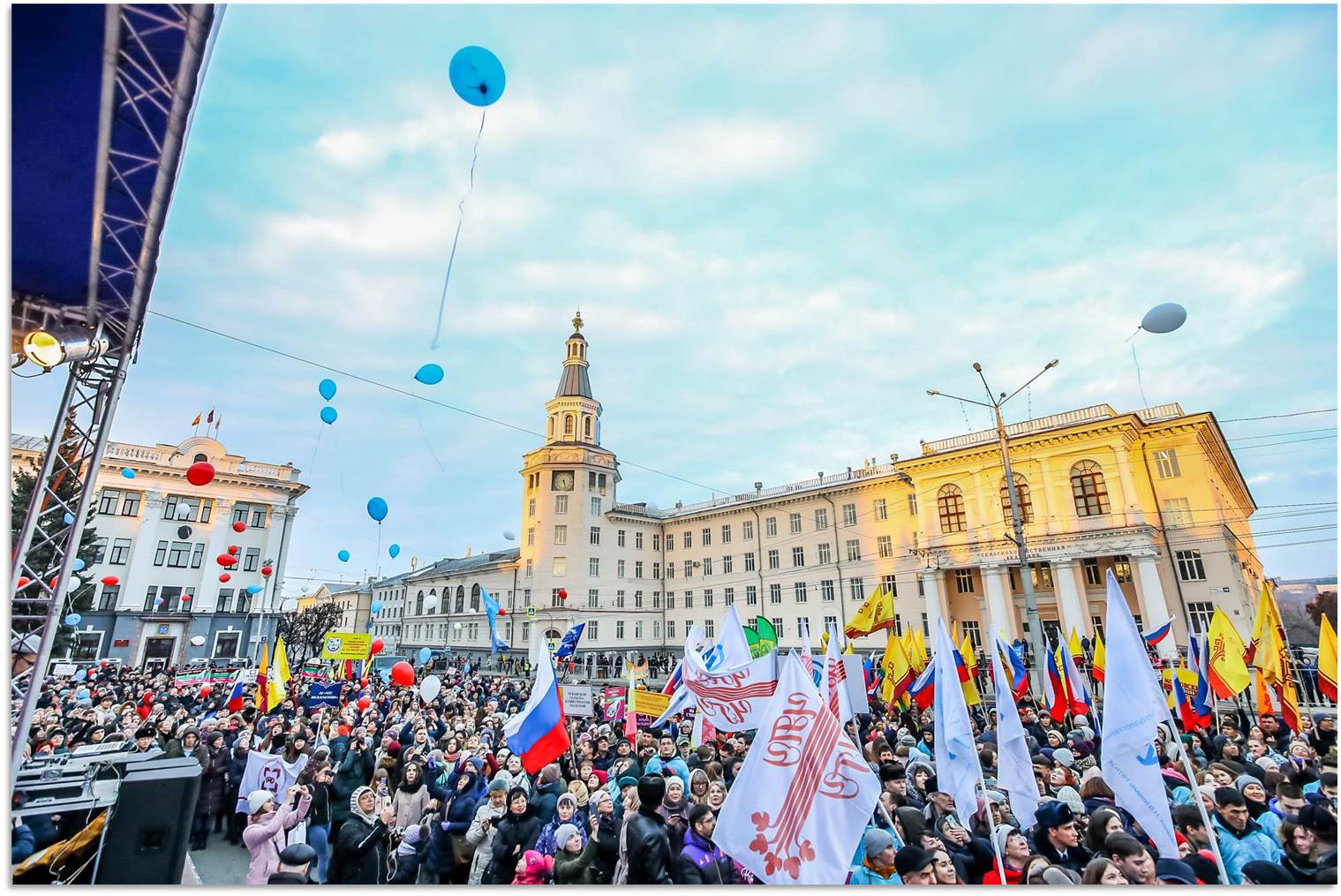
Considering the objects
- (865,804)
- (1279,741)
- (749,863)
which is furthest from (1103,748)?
(1279,741)

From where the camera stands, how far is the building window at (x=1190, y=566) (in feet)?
99.5

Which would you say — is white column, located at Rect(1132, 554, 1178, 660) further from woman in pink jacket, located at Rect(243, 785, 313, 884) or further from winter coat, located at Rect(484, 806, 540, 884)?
woman in pink jacket, located at Rect(243, 785, 313, 884)

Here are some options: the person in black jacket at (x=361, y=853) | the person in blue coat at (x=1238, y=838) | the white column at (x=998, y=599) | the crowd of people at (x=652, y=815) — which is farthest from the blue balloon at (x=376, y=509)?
the white column at (x=998, y=599)

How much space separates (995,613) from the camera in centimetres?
3394

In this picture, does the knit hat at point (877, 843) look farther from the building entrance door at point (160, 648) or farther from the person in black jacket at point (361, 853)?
the building entrance door at point (160, 648)

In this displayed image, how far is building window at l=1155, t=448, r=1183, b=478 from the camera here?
32.2 metres

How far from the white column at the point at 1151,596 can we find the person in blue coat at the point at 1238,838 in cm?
2813

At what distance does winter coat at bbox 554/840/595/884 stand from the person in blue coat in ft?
16.9

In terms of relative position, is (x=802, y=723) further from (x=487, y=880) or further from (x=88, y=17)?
(x=88, y=17)

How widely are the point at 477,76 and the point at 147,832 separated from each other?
7435 millimetres

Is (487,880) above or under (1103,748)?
under

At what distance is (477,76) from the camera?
6.37 meters

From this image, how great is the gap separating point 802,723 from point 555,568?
147 feet

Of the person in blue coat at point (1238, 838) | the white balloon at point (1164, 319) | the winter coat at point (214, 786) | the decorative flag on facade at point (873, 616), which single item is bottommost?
the winter coat at point (214, 786)
